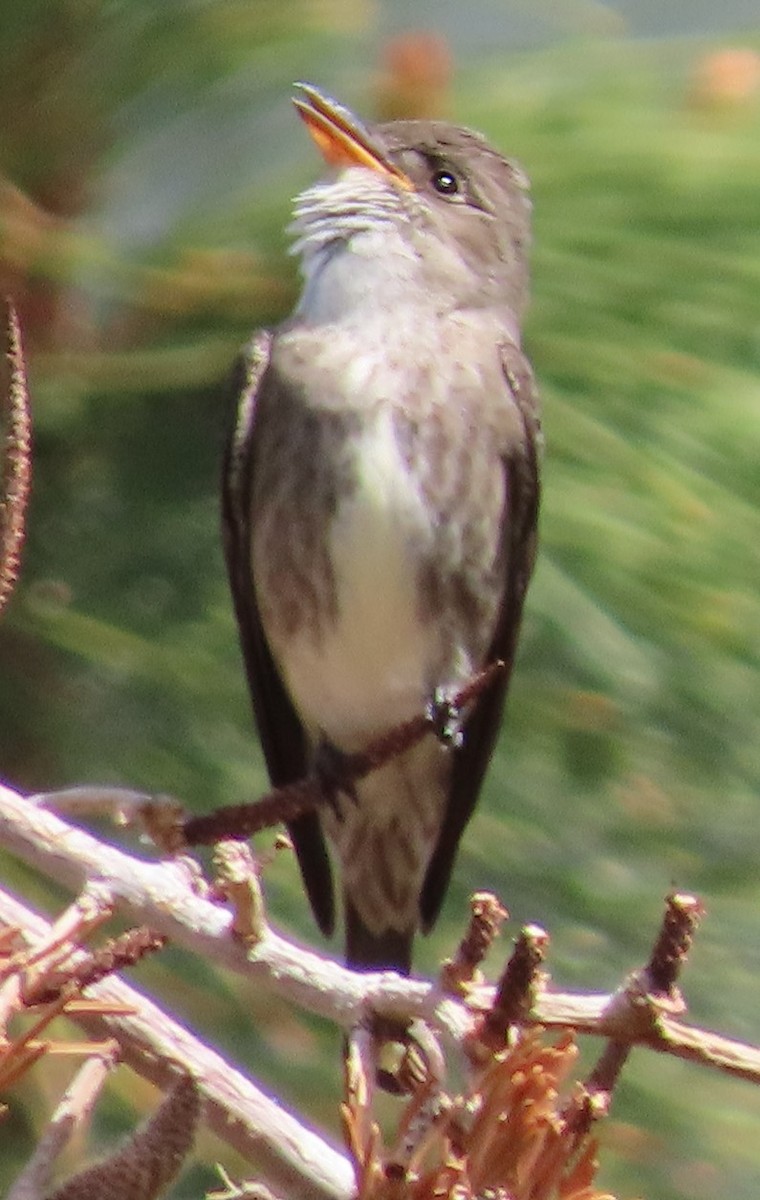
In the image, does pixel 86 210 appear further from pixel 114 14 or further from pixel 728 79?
pixel 728 79

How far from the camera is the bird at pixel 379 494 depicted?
5.39 ft

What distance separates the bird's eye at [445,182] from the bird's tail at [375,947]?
2.29ft

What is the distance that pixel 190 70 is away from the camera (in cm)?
158

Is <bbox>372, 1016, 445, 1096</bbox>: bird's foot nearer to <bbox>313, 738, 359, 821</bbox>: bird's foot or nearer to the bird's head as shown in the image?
<bbox>313, 738, 359, 821</bbox>: bird's foot

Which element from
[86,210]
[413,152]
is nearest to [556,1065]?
[86,210]

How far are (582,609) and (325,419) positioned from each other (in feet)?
1.04

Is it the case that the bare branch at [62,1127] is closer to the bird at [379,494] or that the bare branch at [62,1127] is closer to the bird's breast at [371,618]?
the bird at [379,494]

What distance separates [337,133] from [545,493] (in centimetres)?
39

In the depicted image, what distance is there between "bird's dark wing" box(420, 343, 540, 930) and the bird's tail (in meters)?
0.09

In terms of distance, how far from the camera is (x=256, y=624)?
5.39 feet

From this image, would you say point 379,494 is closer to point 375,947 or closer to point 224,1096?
point 375,947

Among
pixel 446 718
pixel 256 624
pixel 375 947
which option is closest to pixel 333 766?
pixel 446 718

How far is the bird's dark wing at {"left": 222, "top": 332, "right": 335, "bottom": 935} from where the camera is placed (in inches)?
62.4

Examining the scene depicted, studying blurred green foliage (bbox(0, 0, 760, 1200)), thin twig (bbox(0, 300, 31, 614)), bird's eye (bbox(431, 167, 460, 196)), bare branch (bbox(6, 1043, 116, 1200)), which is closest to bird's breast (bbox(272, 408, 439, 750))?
blurred green foliage (bbox(0, 0, 760, 1200))
